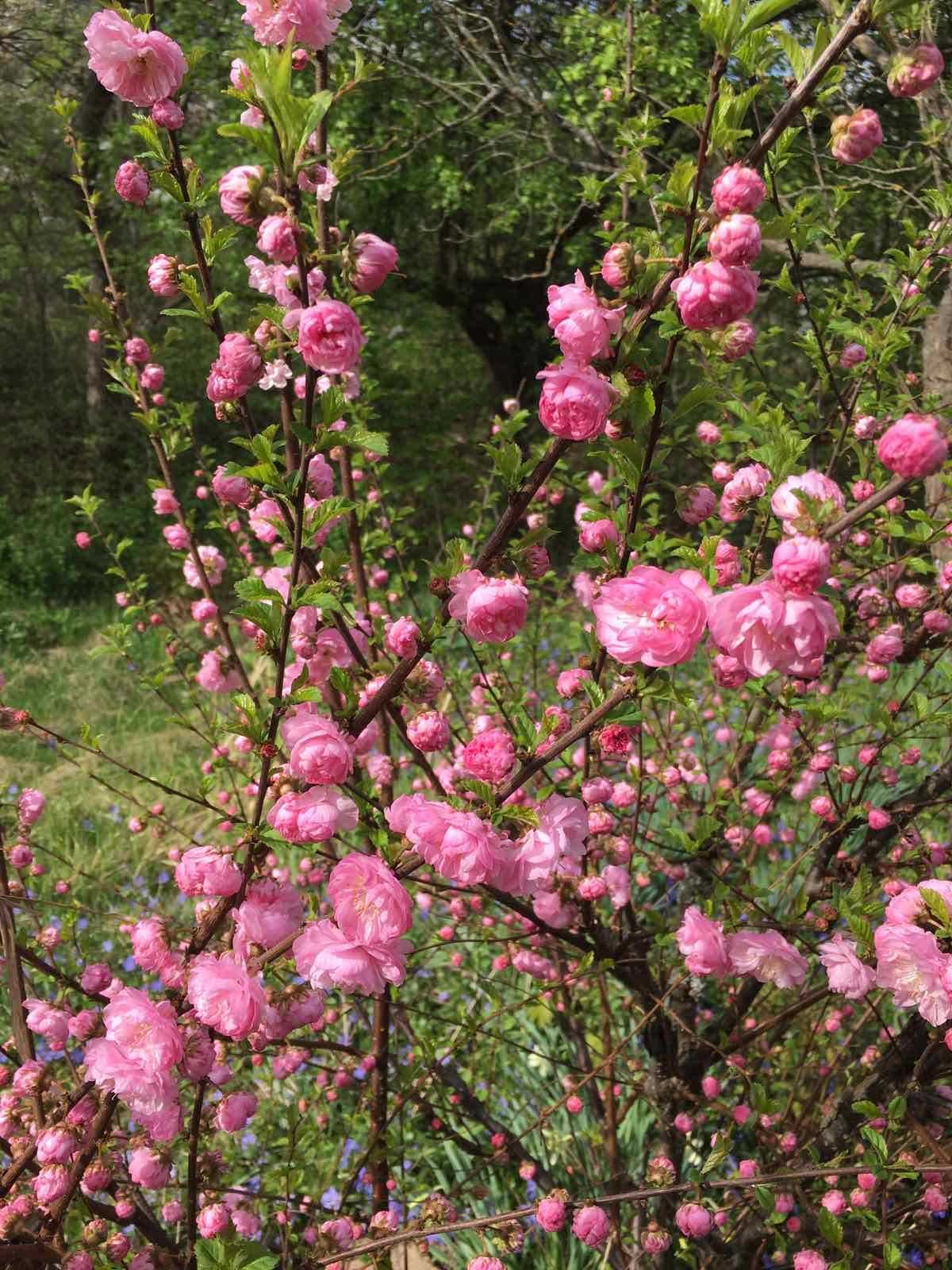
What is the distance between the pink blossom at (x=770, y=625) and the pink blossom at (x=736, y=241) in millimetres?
271

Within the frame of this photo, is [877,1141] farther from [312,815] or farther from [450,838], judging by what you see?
[312,815]

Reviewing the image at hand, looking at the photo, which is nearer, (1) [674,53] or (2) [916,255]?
(2) [916,255]

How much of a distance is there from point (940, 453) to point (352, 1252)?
3.59 ft

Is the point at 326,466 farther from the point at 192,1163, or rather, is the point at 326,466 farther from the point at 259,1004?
the point at 192,1163

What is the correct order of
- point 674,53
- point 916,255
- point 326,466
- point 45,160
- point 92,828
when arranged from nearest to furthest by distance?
point 326,466
point 916,255
point 92,828
point 674,53
point 45,160

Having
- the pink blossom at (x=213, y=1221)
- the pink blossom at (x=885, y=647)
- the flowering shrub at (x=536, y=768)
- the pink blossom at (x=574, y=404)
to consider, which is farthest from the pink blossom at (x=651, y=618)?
the pink blossom at (x=885, y=647)

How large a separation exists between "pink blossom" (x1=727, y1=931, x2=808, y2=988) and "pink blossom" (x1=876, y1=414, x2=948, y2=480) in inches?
32.9

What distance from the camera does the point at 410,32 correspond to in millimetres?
6484

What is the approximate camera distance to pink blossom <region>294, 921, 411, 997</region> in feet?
3.11

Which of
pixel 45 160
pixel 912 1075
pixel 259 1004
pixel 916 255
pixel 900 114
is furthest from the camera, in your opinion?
pixel 45 160

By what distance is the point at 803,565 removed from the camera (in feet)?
2.50

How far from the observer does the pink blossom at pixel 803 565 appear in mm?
764

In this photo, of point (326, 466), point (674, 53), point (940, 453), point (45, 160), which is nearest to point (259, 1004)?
point (326, 466)

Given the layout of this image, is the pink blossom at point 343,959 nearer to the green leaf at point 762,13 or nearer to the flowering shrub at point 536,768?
the flowering shrub at point 536,768
